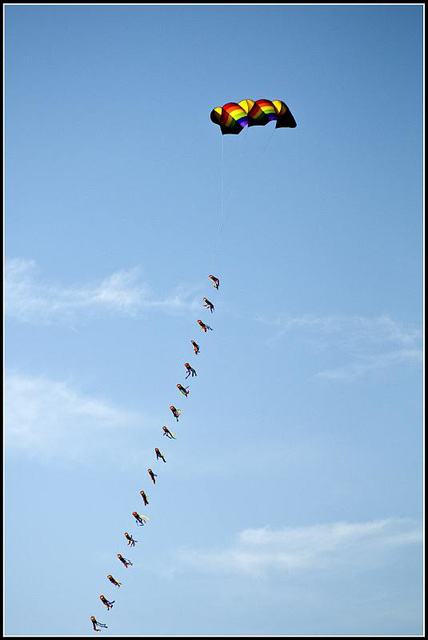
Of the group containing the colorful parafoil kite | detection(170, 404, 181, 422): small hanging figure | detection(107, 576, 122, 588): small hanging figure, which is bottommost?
detection(107, 576, 122, 588): small hanging figure

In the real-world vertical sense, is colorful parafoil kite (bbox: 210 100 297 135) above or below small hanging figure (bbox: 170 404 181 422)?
above

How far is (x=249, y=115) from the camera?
5094 cm

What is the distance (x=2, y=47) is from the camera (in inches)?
1959

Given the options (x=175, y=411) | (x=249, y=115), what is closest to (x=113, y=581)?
(x=175, y=411)

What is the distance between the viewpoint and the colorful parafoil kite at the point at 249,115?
167 feet

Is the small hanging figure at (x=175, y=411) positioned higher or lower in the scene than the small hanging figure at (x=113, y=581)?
higher

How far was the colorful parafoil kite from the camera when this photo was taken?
50.8 meters

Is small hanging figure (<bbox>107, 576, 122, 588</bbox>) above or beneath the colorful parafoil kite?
beneath

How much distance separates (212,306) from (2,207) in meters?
15.3

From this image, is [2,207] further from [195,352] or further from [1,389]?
[195,352]

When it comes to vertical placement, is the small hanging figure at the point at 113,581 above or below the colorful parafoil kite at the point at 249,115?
below

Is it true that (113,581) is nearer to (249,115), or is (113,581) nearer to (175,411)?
(175,411)

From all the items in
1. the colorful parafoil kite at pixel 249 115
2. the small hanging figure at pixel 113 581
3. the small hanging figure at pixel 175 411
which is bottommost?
the small hanging figure at pixel 113 581

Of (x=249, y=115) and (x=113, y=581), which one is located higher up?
(x=249, y=115)
